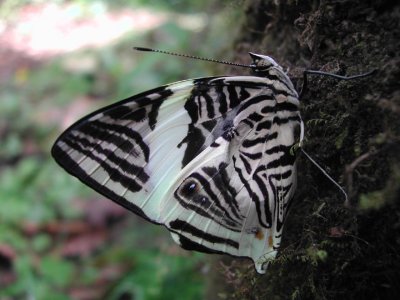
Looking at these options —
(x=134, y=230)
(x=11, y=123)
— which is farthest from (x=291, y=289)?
(x=11, y=123)

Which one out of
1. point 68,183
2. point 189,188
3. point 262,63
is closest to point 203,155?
point 189,188

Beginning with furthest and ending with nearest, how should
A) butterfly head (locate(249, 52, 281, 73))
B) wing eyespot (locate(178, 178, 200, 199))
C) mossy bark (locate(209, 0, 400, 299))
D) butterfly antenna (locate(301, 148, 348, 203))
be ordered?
wing eyespot (locate(178, 178, 200, 199)) → butterfly head (locate(249, 52, 281, 73)) → butterfly antenna (locate(301, 148, 348, 203)) → mossy bark (locate(209, 0, 400, 299))

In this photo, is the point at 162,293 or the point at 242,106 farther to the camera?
the point at 162,293

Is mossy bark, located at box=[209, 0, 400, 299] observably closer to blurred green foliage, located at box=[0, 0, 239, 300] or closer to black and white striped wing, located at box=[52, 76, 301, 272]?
black and white striped wing, located at box=[52, 76, 301, 272]

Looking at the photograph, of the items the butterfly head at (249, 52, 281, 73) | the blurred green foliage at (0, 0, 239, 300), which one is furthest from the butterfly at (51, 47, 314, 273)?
the blurred green foliage at (0, 0, 239, 300)

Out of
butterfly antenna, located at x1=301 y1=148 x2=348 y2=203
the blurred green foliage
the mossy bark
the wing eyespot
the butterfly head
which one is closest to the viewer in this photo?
the mossy bark

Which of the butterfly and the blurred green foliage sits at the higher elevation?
the butterfly

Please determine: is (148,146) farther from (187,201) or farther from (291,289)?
(291,289)
